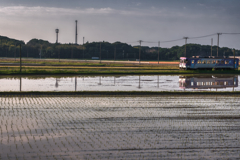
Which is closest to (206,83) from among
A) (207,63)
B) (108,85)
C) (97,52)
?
(108,85)

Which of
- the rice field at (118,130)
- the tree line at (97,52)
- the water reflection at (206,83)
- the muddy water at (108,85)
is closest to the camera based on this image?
the rice field at (118,130)

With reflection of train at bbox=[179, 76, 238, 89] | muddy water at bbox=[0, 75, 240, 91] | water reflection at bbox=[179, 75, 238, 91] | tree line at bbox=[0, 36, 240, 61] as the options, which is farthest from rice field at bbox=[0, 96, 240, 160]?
tree line at bbox=[0, 36, 240, 61]

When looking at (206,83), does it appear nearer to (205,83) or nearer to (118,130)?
(205,83)

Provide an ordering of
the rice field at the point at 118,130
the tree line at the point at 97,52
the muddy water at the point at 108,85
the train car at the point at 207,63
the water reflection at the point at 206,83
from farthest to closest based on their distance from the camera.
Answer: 1. the tree line at the point at 97,52
2. the train car at the point at 207,63
3. the water reflection at the point at 206,83
4. the muddy water at the point at 108,85
5. the rice field at the point at 118,130

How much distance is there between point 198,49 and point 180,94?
6393 inches

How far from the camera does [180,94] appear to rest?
19.9 metres

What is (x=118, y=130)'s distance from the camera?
9680 mm

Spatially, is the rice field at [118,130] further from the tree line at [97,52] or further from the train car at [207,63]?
the tree line at [97,52]

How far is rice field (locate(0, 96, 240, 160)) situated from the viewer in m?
7.50

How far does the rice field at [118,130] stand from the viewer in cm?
750

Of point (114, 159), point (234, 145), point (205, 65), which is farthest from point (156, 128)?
point (205, 65)

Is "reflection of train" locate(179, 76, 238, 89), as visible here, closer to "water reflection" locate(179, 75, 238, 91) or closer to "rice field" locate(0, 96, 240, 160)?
"water reflection" locate(179, 75, 238, 91)

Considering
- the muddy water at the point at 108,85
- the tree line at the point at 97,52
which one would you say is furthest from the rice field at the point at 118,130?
the tree line at the point at 97,52

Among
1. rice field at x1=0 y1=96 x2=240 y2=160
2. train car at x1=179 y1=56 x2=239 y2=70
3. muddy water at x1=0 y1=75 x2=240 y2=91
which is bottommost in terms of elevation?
rice field at x1=0 y1=96 x2=240 y2=160
